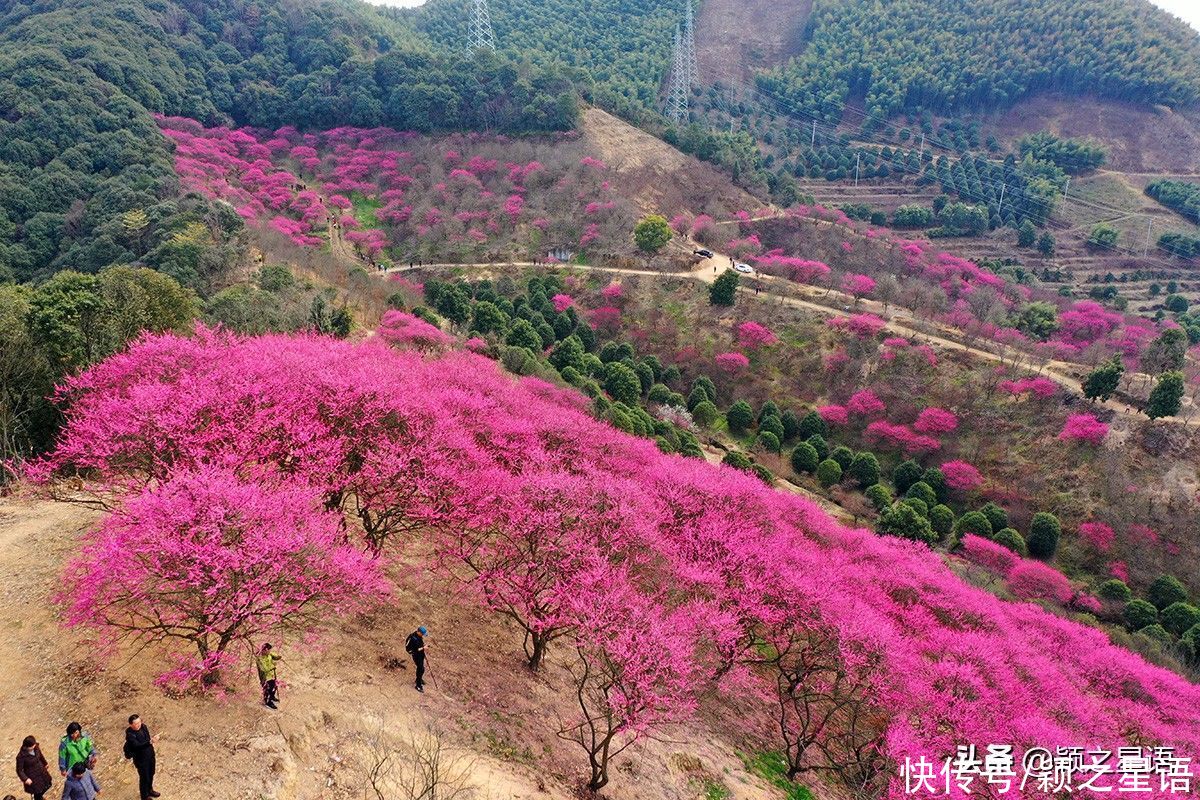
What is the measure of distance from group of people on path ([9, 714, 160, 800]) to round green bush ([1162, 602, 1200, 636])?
113ft

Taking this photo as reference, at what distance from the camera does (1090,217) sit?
67750mm

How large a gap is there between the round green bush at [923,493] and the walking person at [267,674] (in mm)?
29939

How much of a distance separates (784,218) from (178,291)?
162 feet

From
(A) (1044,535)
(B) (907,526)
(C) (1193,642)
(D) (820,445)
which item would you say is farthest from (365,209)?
(C) (1193,642)

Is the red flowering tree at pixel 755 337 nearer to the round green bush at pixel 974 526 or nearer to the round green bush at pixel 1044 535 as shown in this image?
the round green bush at pixel 974 526

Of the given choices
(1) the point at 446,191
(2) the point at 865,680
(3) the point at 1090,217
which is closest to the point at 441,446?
(2) the point at 865,680

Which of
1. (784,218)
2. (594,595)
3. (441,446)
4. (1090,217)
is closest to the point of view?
(594,595)

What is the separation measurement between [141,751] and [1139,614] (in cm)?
3351

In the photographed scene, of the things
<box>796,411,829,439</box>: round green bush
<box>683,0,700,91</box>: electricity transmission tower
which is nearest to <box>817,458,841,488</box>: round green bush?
<box>796,411,829,439</box>: round green bush

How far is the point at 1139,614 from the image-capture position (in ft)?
86.3

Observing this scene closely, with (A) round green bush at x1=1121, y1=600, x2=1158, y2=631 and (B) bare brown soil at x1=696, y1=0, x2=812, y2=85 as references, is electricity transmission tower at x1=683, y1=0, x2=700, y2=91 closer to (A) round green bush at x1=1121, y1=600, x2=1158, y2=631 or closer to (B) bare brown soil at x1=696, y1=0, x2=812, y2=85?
(B) bare brown soil at x1=696, y1=0, x2=812, y2=85

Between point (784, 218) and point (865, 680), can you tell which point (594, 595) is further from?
point (784, 218)

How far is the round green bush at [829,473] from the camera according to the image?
109ft

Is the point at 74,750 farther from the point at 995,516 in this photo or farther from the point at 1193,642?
the point at 995,516
